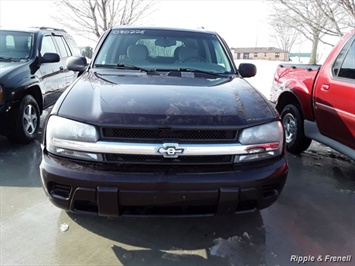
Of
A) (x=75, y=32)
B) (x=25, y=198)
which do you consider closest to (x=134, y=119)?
(x=25, y=198)

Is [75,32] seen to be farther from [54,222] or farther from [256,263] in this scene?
[256,263]

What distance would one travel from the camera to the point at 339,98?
12.0 feet

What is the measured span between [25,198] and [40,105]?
2.38 m

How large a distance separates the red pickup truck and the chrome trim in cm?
185

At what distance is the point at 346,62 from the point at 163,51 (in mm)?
2068

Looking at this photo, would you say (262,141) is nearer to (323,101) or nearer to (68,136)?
(68,136)

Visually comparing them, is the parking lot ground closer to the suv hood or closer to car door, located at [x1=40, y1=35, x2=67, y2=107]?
the suv hood

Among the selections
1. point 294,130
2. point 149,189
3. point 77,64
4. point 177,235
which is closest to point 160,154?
point 149,189

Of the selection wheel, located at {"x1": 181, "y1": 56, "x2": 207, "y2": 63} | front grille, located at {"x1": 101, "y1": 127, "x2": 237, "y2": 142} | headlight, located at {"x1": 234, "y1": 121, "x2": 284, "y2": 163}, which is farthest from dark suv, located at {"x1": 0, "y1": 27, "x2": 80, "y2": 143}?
headlight, located at {"x1": 234, "y1": 121, "x2": 284, "y2": 163}

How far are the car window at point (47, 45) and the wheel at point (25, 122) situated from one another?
103cm

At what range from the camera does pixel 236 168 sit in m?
2.31

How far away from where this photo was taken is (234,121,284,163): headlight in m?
2.32

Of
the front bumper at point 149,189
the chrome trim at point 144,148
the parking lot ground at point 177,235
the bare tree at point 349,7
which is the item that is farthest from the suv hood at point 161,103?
the bare tree at point 349,7

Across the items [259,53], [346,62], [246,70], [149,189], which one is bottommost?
[259,53]
